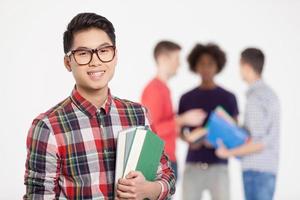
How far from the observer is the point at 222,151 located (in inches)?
134

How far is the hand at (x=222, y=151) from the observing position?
3387 mm

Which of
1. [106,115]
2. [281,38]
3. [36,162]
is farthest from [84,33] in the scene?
[281,38]

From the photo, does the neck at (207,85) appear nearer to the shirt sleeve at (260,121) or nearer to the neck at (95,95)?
the shirt sleeve at (260,121)

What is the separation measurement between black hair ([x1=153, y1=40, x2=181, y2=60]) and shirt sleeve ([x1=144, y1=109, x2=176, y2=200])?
7.60 feet

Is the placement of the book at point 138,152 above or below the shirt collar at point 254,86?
below

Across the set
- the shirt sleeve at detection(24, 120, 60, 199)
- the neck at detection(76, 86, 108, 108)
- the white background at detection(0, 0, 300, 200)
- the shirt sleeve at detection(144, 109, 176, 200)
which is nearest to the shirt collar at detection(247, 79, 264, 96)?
the white background at detection(0, 0, 300, 200)

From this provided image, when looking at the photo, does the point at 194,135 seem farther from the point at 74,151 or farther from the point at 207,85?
the point at 74,151

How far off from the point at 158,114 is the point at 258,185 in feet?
2.42

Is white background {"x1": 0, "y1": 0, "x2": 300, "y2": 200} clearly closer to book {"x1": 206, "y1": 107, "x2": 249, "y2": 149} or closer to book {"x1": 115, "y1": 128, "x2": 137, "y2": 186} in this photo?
book {"x1": 206, "y1": 107, "x2": 249, "y2": 149}

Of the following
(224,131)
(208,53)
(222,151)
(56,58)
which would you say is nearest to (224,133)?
(224,131)

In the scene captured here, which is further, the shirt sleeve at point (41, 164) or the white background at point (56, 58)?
the white background at point (56, 58)

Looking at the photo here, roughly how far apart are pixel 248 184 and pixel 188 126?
0.54 m

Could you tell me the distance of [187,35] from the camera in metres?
3.95

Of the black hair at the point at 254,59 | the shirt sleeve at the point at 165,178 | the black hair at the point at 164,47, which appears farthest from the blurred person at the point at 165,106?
the shirt sleeve at the point at 165,178
